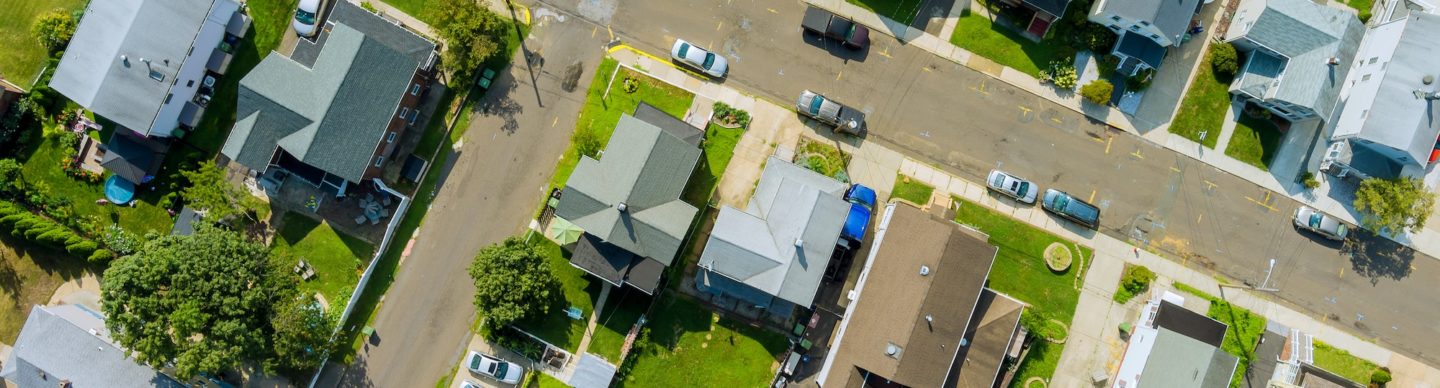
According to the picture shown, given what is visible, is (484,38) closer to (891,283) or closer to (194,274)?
(194,274)

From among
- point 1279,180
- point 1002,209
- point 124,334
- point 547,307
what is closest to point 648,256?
point 547,307

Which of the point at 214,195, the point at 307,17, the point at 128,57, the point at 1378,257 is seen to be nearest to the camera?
the point at 128,57

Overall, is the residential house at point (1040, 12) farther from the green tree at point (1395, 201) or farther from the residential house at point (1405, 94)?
the green tree at point (1395, 201)

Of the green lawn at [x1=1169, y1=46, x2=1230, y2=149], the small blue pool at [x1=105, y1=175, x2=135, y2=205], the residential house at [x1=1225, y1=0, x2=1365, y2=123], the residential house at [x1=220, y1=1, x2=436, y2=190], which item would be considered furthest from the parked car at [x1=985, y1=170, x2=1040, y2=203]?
the small blue pool at [x1=105, y1=175, x2=135, y2=205]

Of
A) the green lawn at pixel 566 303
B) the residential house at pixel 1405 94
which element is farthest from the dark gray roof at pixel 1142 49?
the green lawn at pixel 566 303

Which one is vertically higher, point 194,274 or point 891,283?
point 891,283

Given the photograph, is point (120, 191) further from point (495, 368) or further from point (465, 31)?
point (495, 368)

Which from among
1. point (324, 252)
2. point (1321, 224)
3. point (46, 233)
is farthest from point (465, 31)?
point (1321, 224)

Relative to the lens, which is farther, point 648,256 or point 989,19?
point 989,19
